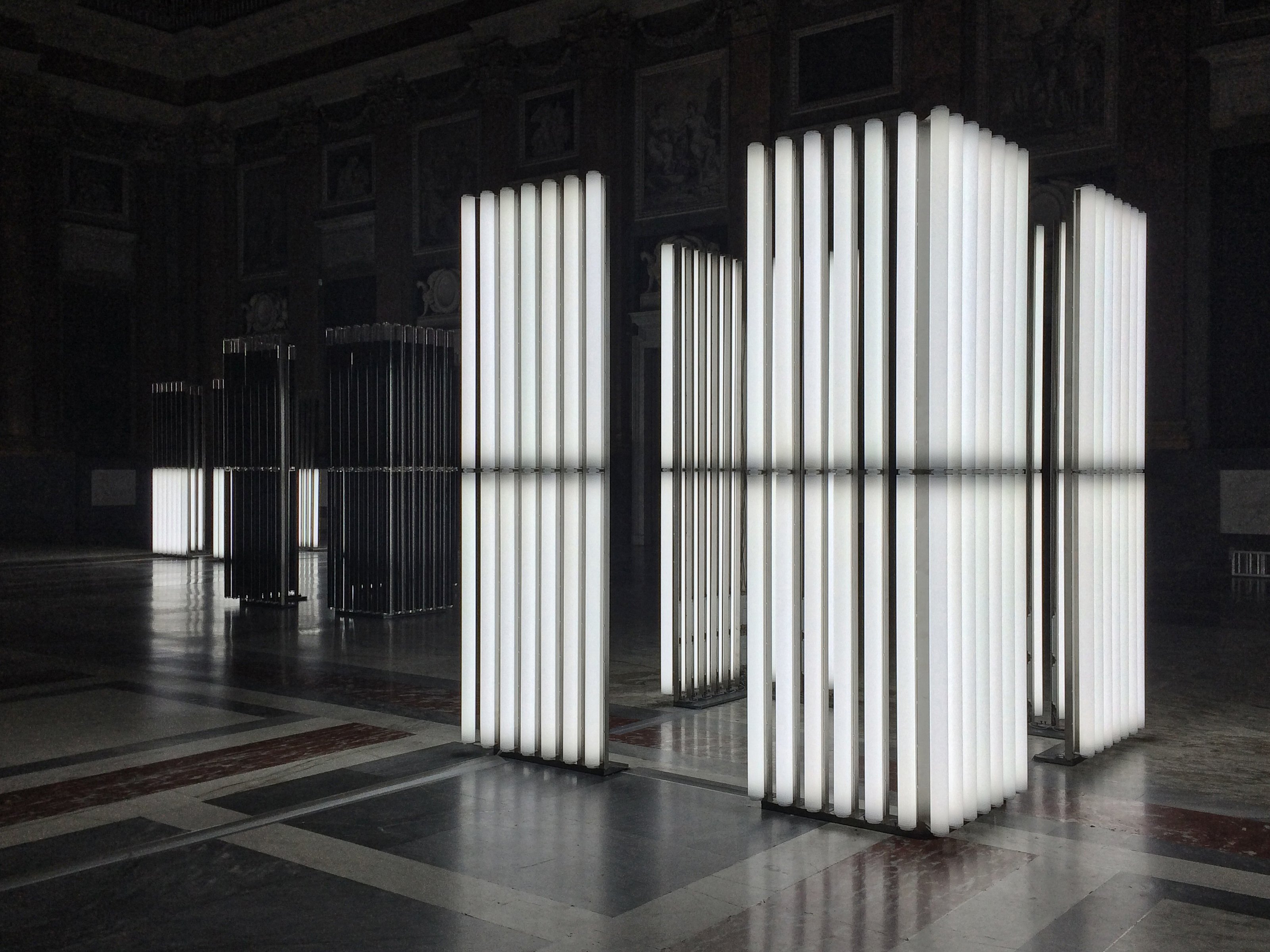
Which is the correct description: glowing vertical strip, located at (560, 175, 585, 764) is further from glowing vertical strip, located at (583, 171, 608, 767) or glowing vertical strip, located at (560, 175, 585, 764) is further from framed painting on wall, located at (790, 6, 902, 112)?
framed painting on wall, located at (790, 6, 902, 112)

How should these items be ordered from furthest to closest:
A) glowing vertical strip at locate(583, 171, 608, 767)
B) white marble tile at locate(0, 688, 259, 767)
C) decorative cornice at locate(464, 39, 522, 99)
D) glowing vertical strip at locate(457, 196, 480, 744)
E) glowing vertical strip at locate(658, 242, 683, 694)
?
decorative cornice at locate(464, 39, 522, 99) → glowing vertical strip at locate(658, 242, 683, 694) → white marble tile at locate(0, 688, 259, 767) → glowing vertical strip at locate(457, 196, 480, 744) → glowing vertical strip at locate(583, 171, 608, 767)

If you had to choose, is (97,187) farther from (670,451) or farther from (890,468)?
(890,468)

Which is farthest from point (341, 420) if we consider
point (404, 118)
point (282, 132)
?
point (282, 132)

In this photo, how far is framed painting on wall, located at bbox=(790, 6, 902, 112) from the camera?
1917 cm

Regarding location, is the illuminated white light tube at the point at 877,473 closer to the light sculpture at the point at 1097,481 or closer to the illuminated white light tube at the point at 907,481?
the illuminated white light tube at the point at 907,481

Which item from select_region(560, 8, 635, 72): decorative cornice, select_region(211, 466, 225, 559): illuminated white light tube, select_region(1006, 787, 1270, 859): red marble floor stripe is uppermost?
select_region(560, 8, 635, 72): decorative cornice

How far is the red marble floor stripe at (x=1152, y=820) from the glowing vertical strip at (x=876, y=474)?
89 cm

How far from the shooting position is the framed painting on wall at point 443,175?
80.7 feet

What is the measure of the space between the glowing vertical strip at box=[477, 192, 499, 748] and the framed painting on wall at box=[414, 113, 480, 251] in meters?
18.0

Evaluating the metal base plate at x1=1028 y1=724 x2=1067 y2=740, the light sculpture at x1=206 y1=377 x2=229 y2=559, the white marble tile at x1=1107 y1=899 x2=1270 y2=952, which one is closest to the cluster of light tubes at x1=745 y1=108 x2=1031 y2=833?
the white marble tile at x1=1107 y1=899 x2=1270 y2=952

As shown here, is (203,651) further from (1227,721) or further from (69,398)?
(69,398)

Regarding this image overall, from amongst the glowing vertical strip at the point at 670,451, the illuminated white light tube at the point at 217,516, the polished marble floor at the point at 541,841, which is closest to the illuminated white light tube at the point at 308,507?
the illuminated white light tube at the point at 217,516

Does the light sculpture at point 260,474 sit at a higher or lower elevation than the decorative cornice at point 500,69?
lower

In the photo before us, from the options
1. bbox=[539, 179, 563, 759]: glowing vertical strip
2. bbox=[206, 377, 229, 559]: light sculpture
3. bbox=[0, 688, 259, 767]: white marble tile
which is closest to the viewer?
bbox=[539, 179, 563, 759]: glowing vertical strip
